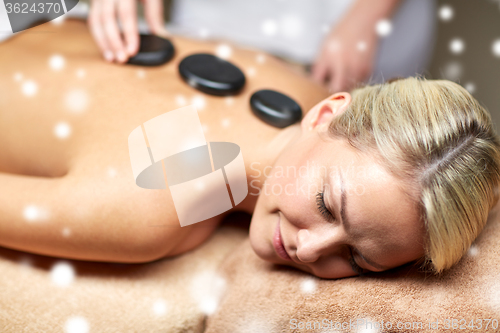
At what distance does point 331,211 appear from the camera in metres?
0.56

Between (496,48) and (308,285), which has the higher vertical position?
(496,48)

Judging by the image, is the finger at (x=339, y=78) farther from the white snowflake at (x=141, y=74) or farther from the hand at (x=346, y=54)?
the white snowflake at (x=141, y=74)

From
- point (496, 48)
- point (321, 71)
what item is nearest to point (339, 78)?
point (321, 71)

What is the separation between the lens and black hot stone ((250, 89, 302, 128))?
73 centimetres

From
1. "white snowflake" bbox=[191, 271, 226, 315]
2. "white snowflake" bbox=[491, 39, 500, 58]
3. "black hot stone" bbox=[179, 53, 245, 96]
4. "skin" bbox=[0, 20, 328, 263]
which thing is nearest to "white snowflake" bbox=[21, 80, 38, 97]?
"skin" bbox=[0, 20, 328, 263]

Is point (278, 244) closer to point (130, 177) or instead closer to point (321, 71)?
point (130, 177)

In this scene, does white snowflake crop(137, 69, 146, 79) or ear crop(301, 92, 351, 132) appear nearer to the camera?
ear crop(301, 92, 351, 132)

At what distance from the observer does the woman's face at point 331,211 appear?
530 mm

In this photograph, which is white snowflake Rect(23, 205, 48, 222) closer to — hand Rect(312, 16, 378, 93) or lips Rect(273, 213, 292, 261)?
lips Rect(273, 213, 292, 261)

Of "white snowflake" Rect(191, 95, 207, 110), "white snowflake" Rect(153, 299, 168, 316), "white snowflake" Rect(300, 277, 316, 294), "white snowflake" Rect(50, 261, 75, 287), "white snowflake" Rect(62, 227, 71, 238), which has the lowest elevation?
"white snowflake" Rect(153, 299, 168, 316)

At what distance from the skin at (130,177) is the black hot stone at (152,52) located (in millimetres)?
18

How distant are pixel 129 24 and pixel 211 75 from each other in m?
0.26

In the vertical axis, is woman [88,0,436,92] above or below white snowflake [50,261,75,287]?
above

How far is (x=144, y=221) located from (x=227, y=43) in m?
0.59
